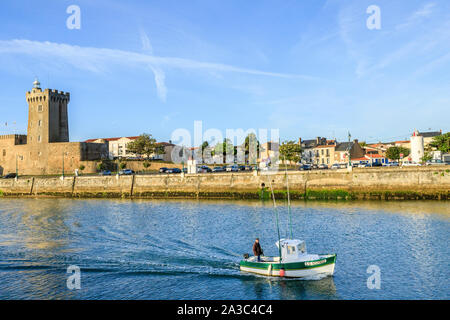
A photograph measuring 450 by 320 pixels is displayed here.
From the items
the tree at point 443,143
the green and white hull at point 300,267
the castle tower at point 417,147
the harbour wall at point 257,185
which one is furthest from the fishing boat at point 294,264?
the tree at point 443,143

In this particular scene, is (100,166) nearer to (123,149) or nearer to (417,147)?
(123,149)

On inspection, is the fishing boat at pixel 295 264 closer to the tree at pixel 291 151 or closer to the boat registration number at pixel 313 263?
the boat registration number at pixel 313 263

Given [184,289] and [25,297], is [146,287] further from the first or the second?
[25,297]

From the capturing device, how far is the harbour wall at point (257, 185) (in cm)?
5500

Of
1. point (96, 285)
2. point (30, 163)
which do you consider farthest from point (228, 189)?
point (30, 163)

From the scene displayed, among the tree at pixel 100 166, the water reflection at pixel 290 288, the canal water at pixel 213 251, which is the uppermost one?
the tree at pixel 100 166

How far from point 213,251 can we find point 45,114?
307ft

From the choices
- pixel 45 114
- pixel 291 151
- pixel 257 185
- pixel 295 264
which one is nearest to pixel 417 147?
pixel 257 185

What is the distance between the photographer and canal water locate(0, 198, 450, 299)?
22.2 meters

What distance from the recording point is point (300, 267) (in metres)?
23.5

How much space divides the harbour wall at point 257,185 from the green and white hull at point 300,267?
3485cm

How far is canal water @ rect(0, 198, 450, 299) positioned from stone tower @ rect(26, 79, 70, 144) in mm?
65800

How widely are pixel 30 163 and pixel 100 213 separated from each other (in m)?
69.9

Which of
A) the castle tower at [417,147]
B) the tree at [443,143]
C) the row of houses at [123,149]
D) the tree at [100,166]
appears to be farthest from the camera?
the row of houses at [123,149]
